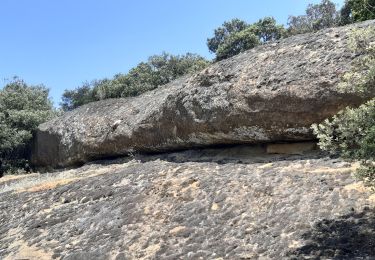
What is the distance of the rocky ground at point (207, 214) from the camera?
814 centimetres

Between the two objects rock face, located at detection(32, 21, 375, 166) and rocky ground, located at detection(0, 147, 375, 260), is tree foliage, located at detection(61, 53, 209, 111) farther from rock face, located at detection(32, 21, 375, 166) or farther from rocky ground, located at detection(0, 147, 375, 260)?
rocky ground, located at detection(0, 147, 375, 260)

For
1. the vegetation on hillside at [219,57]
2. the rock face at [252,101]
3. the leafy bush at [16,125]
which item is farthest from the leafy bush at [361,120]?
the leafy bush at [16,125]

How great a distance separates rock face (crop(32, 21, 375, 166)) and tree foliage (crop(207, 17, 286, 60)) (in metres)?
24.6

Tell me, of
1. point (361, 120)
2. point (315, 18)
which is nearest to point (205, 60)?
point (315, 18)

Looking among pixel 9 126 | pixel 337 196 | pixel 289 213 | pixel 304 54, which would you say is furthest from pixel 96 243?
pixel 9 126

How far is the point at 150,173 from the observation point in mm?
13336

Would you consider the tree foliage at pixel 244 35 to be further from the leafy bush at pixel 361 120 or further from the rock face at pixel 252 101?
the leafy bush at pixel 361 120

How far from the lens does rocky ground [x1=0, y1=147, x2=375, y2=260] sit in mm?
8141

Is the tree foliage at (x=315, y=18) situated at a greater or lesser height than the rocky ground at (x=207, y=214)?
greater

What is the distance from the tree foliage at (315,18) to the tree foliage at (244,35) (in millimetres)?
1948

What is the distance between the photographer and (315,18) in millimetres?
50500

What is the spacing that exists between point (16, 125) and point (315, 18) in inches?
1291

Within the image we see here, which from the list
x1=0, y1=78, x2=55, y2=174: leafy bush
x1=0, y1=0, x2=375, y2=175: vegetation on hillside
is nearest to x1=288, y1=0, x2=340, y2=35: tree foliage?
x1=0, y1=0, x2=375, y2=175: vegetation on hillside

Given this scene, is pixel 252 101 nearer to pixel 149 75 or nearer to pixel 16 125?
pixel 16 125
